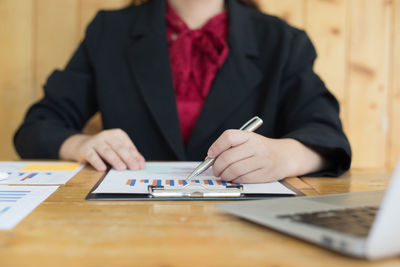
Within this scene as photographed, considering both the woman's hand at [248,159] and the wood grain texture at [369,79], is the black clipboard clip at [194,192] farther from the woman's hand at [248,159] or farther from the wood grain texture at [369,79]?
the wood grain texture at [369,79]

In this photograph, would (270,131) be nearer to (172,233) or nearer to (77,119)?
A: (77,119)

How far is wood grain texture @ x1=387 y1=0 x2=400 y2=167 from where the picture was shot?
4.73 ft

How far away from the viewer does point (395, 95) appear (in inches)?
57.7

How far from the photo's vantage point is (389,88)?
4.80 feet

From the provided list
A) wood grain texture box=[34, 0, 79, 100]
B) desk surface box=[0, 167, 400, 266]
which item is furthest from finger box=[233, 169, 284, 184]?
wood grain texture box=[34, 0, 79, 100]

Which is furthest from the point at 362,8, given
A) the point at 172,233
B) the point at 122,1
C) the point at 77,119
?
the point at 172,233

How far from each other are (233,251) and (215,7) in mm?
1058

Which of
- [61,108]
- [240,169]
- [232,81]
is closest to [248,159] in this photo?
[240,169]

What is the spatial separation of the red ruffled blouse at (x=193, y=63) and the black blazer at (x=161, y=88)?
0.11ft

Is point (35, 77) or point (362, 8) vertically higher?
point (362, 8)

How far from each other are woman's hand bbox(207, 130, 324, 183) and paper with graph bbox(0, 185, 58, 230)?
247mm

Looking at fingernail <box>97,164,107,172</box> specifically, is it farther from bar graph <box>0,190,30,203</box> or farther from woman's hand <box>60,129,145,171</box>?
bar graph <box>0,190,30,203</box>

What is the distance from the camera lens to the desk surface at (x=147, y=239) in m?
0.32

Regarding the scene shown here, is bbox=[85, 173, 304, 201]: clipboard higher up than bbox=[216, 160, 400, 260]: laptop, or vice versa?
bbox=[216, 160, 400, 260]: laptop
